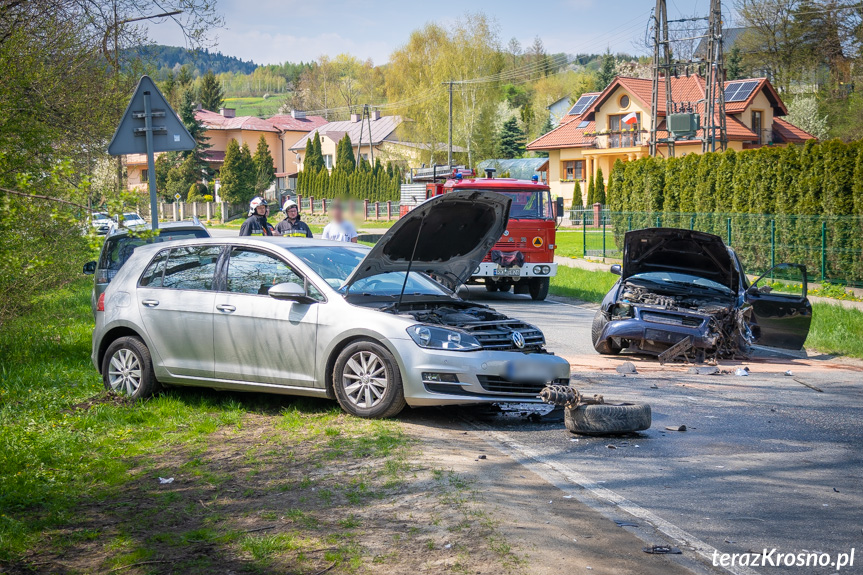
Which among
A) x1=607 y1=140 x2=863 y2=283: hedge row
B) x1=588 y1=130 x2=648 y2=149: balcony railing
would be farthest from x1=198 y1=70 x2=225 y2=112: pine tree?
x1=607 y1=140 x2=863 y2=283: hedge row

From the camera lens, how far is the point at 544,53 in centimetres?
12525

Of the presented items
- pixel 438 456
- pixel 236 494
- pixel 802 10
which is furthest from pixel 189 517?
pixel 802 10

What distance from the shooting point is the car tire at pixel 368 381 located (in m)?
7.17

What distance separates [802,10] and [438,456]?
Answer: 189ft

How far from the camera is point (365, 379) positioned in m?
7.29

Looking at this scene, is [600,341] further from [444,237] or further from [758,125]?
[758,125]

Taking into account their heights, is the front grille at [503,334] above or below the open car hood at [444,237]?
below

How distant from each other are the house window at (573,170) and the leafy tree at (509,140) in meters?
13.7

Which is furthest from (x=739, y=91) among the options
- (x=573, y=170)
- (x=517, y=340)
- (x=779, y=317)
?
(x=517, y=340)

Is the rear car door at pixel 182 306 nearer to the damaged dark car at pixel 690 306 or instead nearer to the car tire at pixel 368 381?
the car tire at pixel 368 381

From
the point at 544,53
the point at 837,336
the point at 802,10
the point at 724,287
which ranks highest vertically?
the point at 544,53

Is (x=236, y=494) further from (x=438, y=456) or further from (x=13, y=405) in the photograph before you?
(x=13, y=405)

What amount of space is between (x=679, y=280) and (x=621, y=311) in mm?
1200

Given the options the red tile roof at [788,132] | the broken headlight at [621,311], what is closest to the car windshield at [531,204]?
the broken headlight at [621,311]
